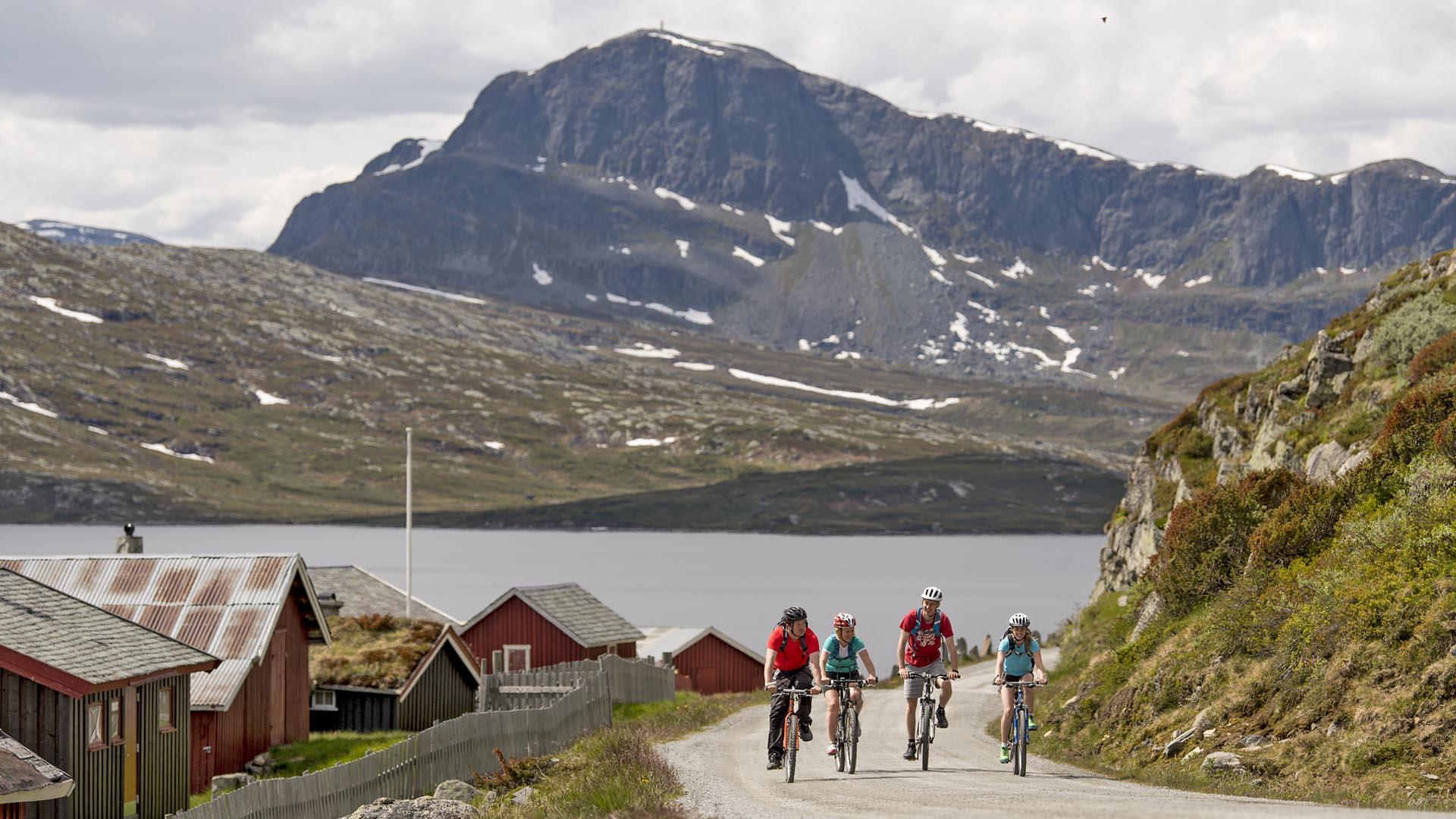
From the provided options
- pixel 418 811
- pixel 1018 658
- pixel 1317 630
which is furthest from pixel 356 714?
pixel 1317 630

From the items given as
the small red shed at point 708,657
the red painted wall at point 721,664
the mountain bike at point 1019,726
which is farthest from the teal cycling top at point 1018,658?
the red painted wall at point 721,664

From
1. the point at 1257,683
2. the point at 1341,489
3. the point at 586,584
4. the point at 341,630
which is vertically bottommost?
the point at 586,584

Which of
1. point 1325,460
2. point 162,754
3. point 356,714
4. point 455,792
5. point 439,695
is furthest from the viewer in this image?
point 439,695

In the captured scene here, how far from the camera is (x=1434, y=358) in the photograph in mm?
33375

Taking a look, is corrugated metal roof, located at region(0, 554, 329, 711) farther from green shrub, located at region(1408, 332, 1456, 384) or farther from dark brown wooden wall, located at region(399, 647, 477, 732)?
green shrub, located at region(1408, 332, 1456, 384)

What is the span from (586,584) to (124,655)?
133 m

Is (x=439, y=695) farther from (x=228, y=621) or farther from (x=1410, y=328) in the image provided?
(x=1410, y=328)

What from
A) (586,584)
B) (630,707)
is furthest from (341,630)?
(586,584)

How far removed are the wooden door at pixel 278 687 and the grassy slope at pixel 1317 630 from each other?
21.3m

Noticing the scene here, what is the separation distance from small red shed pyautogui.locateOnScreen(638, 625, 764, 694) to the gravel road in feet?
138

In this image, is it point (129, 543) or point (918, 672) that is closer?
point (918, 672)

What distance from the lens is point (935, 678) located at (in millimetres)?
23391

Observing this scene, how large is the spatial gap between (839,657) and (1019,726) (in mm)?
2709

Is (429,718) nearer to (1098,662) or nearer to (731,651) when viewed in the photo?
(1098,662)
